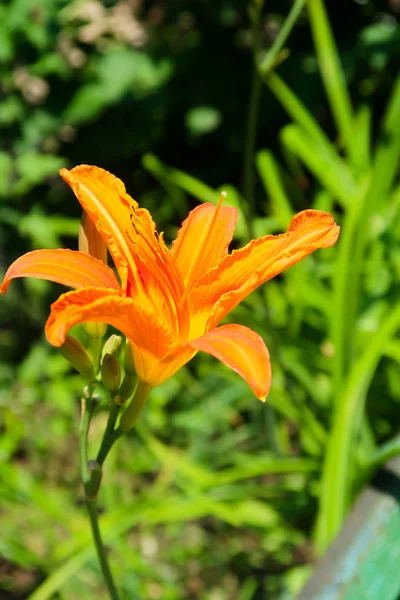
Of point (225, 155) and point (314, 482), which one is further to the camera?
point (225, 155)

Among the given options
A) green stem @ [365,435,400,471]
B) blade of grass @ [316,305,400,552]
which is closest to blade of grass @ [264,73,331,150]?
blade of grass @ [316,305,400,552]

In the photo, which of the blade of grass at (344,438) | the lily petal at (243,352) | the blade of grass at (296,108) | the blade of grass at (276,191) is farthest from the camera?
the blade of grass at (276,191)

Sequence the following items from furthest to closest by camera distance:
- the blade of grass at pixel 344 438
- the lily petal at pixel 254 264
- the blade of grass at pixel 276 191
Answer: the blade of grass at pixel 276 191 < the blade of grass at pixel 344 438 < the lily petal at pixel 254 264

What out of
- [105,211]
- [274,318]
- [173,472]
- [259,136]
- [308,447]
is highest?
[259,136]

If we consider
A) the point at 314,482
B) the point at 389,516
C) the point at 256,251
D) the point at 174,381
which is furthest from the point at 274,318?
the point at 256,251

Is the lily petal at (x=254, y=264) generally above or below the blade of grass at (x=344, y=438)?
below

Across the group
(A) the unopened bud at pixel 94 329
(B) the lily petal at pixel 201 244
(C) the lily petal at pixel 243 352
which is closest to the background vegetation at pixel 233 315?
(B) the lily petal at pixel 201 244

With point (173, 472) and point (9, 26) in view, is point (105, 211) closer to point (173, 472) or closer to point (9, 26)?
point (173, 472)

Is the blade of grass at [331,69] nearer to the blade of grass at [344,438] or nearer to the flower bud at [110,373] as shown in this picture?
the blade of grass at [344,438]
